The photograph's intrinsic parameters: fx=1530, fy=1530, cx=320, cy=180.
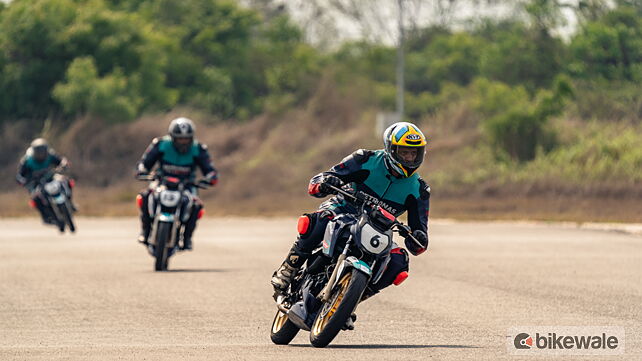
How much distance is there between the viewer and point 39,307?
15.0 meters

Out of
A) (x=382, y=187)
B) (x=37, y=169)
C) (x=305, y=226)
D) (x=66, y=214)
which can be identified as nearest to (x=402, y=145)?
(x=382, y=187)

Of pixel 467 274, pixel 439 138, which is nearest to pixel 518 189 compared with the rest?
pixel 439 138

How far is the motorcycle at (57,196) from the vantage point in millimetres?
29922

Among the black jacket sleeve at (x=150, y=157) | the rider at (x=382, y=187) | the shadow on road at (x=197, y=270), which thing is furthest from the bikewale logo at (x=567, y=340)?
the black jacket sleeve at (x=150, y=157)

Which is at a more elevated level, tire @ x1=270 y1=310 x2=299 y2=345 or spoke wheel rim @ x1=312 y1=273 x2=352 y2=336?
spoke wheel rim @ x1=312 y1=273 x2=352 y2=336

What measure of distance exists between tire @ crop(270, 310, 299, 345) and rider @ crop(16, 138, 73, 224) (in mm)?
18892

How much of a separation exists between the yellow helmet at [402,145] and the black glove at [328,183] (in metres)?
0.41

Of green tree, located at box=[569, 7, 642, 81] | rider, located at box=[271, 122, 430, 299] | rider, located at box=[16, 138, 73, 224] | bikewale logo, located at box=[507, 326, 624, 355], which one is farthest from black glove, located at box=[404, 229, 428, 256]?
green tree, located at box=[569, 7, 642, 81]

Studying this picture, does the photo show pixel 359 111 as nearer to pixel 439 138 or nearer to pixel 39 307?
pixel 439 138

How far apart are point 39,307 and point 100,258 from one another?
26.4 feet

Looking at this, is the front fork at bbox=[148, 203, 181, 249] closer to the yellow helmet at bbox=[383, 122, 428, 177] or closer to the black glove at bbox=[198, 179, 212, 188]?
the black glove at bbox=[198, 179, 212, 188]

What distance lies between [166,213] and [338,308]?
384 inches

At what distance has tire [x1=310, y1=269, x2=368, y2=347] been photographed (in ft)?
35.6

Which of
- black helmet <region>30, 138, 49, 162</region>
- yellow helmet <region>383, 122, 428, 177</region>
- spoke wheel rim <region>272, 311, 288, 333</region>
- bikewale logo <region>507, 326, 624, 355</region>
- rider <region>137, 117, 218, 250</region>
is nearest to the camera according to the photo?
bikewale logo <region>507, 326, 624, 355</region>
